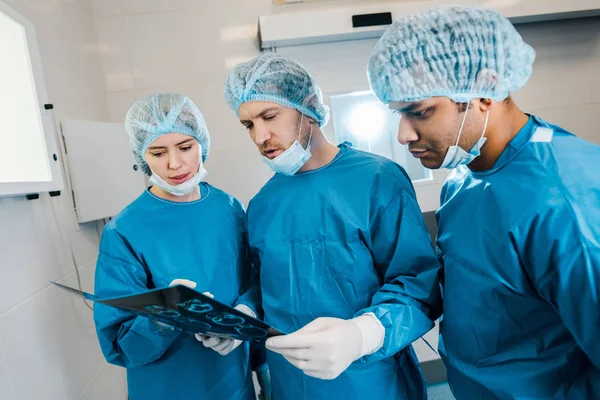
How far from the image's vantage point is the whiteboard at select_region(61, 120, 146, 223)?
4.54 feet

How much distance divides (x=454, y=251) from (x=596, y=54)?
212 cm

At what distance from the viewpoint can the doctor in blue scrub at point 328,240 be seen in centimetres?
86

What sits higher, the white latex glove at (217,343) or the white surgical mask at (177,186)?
the white surgical mask at (177,186)

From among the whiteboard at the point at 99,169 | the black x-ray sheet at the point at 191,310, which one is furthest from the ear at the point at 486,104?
the whiteboard at the point at 99,169

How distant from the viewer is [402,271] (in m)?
0.86

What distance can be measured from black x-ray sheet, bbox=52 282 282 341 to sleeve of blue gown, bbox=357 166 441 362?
276 millimetres

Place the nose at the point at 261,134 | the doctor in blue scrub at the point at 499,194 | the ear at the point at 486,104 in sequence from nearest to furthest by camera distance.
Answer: the doctor in blue scrub at the point at 499,194 < the ear at the point at 486,104 < the nose at the point at 261,134

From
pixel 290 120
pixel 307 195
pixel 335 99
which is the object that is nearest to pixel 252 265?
pixel 307 195

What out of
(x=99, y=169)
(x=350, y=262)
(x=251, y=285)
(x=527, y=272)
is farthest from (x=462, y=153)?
(x=99, y=169)

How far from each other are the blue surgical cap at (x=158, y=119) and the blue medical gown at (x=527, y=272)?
83 cm

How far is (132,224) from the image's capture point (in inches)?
40.1

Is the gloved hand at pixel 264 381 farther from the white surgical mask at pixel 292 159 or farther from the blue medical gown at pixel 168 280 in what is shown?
the white surgical mask at pixel 292 159

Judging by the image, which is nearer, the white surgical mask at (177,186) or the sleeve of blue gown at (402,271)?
the sleeve of blue gown at (402,271)

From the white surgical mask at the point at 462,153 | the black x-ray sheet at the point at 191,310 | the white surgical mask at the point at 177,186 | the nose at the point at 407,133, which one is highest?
the nose at the point at 407,133
